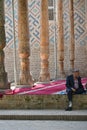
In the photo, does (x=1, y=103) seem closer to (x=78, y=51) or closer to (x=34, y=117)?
(x=34, y=117)

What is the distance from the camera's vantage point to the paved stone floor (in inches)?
318

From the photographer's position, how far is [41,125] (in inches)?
333

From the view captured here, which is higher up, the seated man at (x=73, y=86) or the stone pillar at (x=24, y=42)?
the stone pillar at (x=24, y=42)

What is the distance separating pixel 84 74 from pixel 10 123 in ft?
36.3

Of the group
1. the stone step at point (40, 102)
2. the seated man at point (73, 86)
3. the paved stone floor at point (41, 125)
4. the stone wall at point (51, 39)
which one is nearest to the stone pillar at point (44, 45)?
the stone wall at point (51, 39)

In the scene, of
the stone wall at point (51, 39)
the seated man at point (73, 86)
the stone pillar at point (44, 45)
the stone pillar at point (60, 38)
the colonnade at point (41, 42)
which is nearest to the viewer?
the seated man at point (73, 86)

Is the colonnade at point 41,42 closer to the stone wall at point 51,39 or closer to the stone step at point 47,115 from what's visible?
the stone wall at point 51,39

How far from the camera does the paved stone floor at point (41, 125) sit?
26.5ft

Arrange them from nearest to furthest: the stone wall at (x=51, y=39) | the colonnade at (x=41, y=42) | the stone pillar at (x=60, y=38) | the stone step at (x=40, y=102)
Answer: the stone step at (x=40, y=102)
the colonnade at (x=41, y=42)
the stone pillar at (x=60, y=38)
the stone wall at (x=51, y=39)

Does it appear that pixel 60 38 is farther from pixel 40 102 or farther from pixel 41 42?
pixel 40 102

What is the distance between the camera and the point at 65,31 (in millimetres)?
19516

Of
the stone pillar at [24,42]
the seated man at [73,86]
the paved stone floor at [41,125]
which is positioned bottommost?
the paved stone floor at [41,125]

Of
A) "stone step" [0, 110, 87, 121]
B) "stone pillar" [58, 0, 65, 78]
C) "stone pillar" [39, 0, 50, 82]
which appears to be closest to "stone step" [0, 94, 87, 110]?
"stone step" [0, 110, 87, 121]

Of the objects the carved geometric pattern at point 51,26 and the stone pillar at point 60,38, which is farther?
the carved geometric pattern at point 51,26
